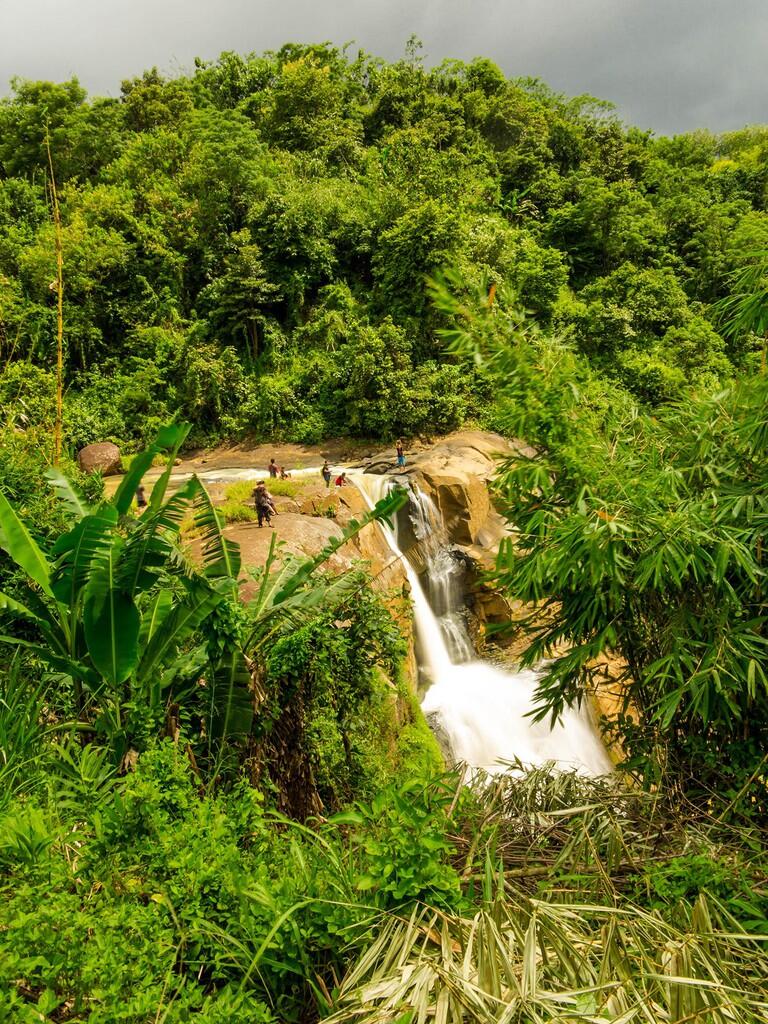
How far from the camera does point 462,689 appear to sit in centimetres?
1112

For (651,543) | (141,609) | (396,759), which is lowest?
(396,759)

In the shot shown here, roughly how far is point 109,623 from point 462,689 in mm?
8545

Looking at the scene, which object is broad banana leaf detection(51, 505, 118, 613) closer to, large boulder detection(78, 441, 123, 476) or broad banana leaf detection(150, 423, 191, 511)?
broad banana leaf detection(150, 423, 191, 511)

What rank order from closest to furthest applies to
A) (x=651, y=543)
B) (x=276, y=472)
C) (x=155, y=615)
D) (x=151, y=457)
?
1. (x=651, y=543)
2. (x=151, y=457)
3. (x=155, y=615)
4. (x=276, y=472)

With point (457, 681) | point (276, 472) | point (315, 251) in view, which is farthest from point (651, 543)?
point (315, 251)

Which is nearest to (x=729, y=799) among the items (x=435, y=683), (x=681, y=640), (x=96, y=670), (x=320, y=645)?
(x=681, y=640)

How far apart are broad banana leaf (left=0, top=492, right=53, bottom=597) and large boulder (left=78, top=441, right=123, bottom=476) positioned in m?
12.8

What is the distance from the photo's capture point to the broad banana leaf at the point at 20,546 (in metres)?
3.46

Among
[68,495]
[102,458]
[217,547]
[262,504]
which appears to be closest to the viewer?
[217,547]

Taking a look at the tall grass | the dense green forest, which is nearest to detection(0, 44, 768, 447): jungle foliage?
the dense green forest

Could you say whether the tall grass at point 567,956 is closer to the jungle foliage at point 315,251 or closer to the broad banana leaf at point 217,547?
the broad banana leaf at point 217,547

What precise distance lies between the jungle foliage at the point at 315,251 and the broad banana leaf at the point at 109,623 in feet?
43.6

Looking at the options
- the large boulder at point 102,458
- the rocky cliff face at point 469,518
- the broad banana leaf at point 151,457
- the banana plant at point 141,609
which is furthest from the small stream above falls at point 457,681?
the broad banana leaf at point 151,457

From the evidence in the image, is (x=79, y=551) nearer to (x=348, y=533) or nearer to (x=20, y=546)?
(x=20, y=546)
